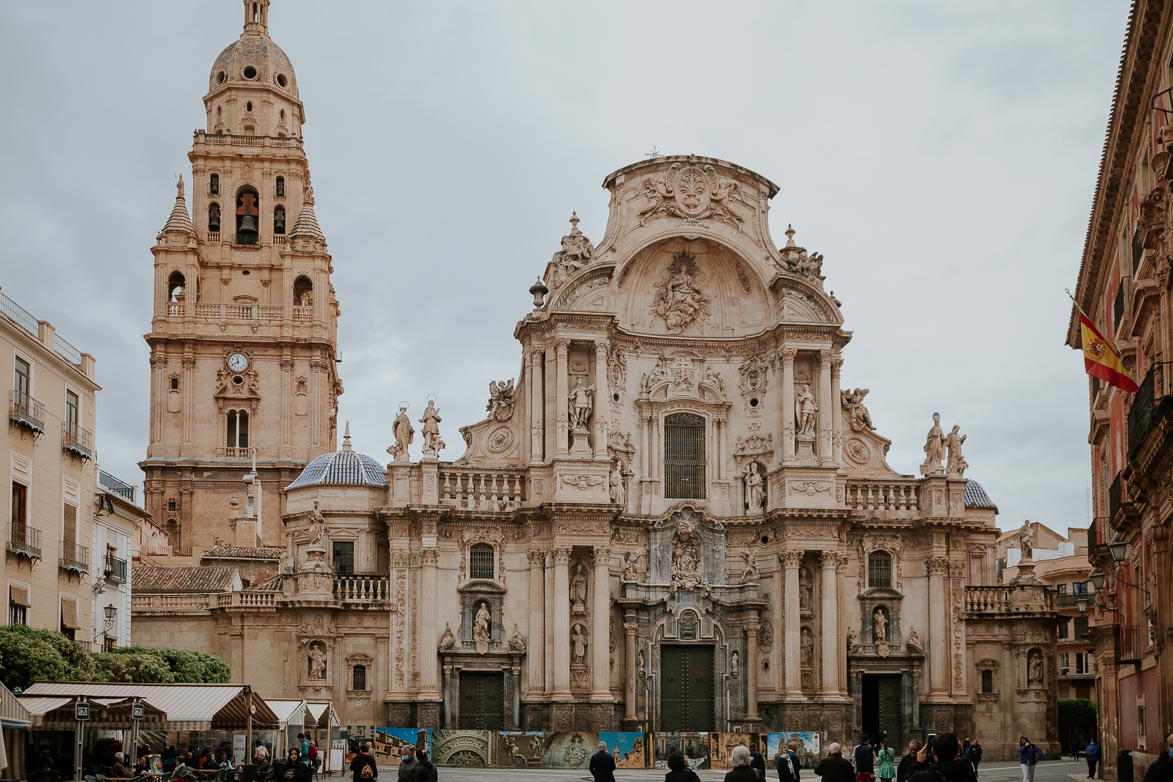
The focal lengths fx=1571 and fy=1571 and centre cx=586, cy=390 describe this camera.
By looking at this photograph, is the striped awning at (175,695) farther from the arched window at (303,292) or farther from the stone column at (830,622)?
the arched window at (303,292)

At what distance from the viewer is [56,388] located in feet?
136

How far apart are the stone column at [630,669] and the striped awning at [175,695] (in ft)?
75.7

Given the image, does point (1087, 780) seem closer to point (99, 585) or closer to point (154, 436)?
point (99, 585)

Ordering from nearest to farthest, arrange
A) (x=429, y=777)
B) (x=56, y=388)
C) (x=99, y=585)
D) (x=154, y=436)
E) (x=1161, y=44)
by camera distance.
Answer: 1. (x=429, y=777)
2. (x=1161, y=44)
3. (x=56, y=388)
4. (x=99, y=585)
5. (x=154, y=436)

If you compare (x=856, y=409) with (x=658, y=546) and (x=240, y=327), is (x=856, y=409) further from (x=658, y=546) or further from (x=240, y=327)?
(x=240, y=327)

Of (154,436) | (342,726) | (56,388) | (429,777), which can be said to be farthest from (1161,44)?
(154,436)

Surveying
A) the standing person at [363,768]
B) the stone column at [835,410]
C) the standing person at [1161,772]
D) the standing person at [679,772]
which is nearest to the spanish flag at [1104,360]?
the standing person at [1161,772]

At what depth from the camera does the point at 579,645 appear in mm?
55094

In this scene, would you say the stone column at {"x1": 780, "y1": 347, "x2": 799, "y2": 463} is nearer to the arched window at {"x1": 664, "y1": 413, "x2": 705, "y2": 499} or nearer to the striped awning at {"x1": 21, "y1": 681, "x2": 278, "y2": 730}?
the arched window at {"x1": 664, "y1": 413, "x2": 705, "y2": 499}

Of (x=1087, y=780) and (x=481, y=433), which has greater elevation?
(x=481, y=433)

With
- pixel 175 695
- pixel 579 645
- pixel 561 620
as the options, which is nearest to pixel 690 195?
pixel 561 620

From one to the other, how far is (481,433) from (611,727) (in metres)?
11.6

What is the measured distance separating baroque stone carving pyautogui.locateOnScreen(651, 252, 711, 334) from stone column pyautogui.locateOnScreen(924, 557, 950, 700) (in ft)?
40.9

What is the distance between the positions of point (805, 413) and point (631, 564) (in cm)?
829
